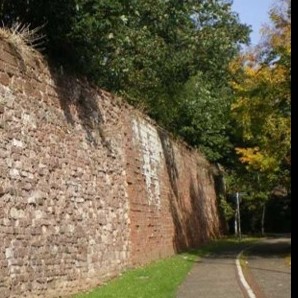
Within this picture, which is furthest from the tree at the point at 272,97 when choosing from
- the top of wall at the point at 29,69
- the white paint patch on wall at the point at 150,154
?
the top of wall at the point at 29,69

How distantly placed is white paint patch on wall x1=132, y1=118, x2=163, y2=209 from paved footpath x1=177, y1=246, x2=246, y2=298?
2.89 metres

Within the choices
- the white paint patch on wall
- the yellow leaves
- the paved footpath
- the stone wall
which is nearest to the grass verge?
the paved footpath

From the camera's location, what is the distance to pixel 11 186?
11.1 meters

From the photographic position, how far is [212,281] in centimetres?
1588

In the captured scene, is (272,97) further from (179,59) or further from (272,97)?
(179,59)

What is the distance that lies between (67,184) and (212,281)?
457 centimetres

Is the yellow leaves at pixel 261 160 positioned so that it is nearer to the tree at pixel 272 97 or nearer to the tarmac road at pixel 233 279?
the tree at pixel 272 97

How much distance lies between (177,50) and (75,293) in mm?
14014

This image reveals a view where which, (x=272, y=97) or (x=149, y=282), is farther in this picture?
(x=272, y=97)

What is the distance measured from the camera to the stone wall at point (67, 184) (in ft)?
37.0

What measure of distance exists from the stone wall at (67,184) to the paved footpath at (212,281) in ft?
6.27

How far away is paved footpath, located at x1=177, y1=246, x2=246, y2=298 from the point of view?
44.3 feet

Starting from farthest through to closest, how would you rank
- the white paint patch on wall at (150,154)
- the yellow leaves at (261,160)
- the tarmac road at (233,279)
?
the yellow leaves at (261,160) < the white paint patch on wall at (150,154) < the tarmac road at (233,279)

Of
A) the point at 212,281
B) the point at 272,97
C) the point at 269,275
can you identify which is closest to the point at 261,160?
the point at 272,97
